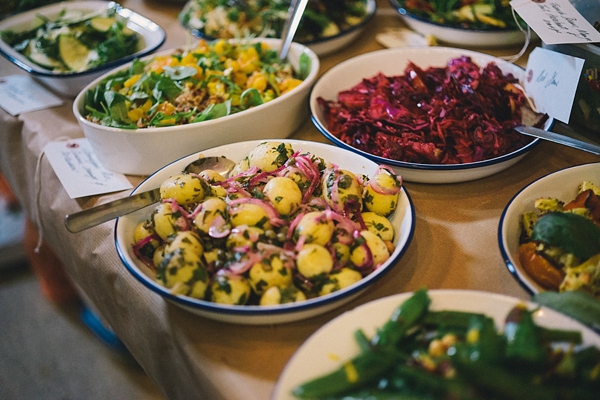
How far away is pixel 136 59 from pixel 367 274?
3.91ft

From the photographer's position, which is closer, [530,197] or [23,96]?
[530,197]

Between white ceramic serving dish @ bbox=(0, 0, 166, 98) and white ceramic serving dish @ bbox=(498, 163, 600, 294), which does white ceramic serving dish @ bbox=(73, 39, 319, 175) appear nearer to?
white ceramic serving dish @ bbox=(0, 0, 166, 98)

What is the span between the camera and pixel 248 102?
148cm

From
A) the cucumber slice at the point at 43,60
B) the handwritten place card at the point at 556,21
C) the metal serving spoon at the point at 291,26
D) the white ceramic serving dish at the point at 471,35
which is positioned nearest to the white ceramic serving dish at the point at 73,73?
the cucumber slice at the point at 43,60

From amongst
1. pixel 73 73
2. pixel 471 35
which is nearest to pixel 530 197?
pixel 471 35

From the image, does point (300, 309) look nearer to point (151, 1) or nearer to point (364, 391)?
point (364, 391)

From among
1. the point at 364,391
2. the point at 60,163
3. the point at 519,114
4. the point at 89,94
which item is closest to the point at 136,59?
the point at 89,94

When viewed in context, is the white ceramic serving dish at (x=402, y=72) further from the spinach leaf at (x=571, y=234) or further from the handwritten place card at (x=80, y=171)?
the handwritten place card at (x=80, y=171)

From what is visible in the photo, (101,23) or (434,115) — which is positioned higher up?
(434,115)

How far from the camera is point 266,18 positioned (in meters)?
2.04

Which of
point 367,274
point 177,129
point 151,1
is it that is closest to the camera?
point 367,274

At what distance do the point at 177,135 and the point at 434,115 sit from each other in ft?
2.39

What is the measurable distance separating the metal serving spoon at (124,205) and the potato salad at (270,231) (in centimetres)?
Answer: 5

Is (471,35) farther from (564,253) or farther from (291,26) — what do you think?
(564,253)
